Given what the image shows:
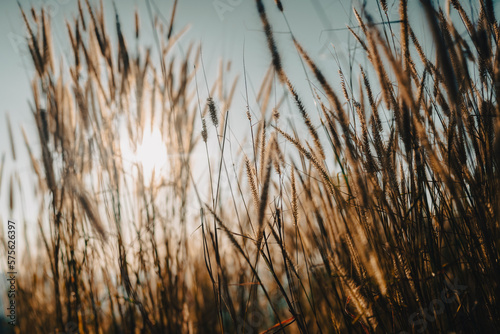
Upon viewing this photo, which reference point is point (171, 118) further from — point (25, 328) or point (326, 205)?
point (25, 328)

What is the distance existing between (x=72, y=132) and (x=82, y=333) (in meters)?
0.66

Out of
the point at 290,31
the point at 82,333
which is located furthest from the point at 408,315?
the point at 82,333

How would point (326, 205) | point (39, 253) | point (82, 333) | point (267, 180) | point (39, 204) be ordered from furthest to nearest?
1. point (39, 253)
2. point (39, 204)
3. point (82, 333)
4. point (326, 205)
5. point (267, 180)

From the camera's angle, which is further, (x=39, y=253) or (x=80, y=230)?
(x=39, y=253)

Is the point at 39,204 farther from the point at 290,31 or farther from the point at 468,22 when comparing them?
the point at 468,22

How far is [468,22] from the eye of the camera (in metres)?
0.71

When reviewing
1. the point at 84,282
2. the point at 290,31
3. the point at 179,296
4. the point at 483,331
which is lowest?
the point at 483,331

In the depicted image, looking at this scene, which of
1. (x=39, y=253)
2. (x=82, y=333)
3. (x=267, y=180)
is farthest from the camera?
(x=39, y=253)

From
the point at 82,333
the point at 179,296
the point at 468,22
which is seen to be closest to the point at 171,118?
the point at 179,296

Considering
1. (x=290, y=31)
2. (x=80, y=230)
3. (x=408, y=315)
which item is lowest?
(x=408, y=315)

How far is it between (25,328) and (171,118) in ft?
3.66

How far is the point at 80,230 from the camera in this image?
3.48 feet

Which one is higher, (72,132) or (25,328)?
(72,132)

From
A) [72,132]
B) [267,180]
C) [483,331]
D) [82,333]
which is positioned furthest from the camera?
[72,132]
